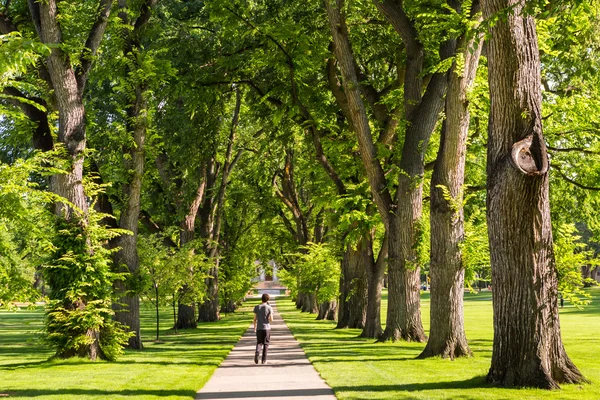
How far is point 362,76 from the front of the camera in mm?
26328

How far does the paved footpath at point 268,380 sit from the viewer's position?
12586 millimetres

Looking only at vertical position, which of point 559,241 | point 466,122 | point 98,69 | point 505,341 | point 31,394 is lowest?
point 31,394

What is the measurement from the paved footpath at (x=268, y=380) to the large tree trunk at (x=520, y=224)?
9.67 ft

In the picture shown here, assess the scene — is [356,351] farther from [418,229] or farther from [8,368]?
[8,368]

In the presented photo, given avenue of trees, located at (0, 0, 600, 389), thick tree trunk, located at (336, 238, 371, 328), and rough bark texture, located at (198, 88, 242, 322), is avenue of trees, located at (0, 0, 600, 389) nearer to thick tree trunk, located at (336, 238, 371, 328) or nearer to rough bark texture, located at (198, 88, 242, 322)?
thick tree trunk, located at (336, 238, 371, 328)

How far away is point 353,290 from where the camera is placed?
108 feet

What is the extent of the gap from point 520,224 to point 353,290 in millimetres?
20913

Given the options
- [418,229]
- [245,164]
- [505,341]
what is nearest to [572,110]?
[418,229]

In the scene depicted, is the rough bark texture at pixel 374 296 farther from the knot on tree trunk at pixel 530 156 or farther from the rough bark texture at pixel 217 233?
the knot on tree trunk at pixel 530 156

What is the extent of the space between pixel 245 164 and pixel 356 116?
75.8 feet

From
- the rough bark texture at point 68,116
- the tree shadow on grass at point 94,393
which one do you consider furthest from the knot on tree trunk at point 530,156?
the rough bark texture at point 68,116

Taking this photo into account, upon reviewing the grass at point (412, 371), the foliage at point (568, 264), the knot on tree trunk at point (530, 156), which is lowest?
the grass at point (412, 371)

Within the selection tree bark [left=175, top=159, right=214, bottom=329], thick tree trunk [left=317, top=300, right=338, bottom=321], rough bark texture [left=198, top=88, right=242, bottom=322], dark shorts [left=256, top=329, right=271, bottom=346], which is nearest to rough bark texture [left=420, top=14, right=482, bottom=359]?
dark shorts [left=256, top=329, right=271, bottom=346]

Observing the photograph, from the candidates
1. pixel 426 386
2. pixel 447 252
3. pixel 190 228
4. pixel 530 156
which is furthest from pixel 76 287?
pixel 190 228
